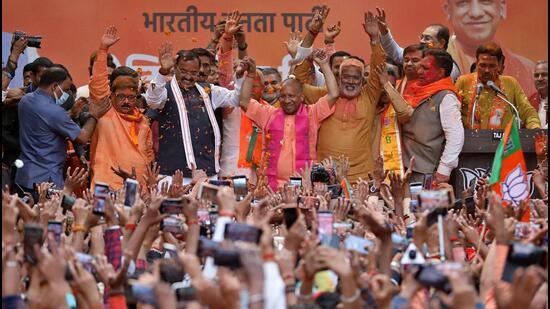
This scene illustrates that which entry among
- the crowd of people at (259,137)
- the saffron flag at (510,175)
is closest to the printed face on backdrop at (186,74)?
the crowd of people at (259,137)

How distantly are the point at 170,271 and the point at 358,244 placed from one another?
0.80m

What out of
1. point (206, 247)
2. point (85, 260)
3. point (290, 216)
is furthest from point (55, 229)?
point (206, 247)

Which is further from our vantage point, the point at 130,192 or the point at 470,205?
the point at 470,205

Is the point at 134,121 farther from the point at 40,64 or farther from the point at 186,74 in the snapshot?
the point at 40,64

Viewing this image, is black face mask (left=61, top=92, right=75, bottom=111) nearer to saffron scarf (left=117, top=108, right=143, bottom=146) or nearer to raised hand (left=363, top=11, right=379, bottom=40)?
saffron scarf (left=117, top=108, right=143, bottom=146)

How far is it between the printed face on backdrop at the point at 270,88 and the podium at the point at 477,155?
72.2 inches

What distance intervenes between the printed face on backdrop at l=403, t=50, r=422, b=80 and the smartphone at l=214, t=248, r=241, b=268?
17.2ft

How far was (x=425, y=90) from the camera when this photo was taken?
10156mm

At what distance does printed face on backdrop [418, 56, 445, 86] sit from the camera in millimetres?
10156

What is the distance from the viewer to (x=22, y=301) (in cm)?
554

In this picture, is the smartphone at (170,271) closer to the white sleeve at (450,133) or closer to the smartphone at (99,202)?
the smartphone at (99,202)

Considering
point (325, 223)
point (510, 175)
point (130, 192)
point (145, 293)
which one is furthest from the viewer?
point (510, 175)

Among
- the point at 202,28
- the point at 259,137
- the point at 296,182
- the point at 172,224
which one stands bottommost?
the point at 172,224

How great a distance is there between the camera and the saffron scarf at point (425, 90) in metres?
10.1
